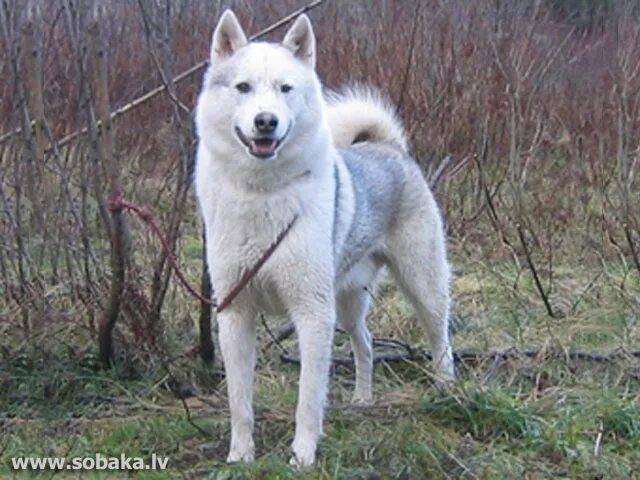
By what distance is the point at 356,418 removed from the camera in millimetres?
4246

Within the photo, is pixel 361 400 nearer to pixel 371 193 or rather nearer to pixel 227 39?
pixel 371 193

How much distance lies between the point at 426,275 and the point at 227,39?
4.78ft

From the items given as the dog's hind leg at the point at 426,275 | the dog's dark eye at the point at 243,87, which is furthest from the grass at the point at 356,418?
the dog's dark eye at the point at 243,87

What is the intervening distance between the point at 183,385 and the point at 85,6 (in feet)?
5.06

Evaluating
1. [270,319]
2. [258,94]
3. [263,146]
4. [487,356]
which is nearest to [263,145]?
[263,146]

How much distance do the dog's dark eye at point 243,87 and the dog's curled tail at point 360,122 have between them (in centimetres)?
127

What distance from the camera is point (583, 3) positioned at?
15930 mm

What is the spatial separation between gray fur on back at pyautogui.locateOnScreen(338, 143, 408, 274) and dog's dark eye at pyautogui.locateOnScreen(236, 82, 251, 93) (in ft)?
2.52

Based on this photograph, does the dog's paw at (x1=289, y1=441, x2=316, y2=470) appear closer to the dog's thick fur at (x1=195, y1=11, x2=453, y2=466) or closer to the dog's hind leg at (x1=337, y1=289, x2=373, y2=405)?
the dog's thick fur at (x1=195, y1=11, x2=453, y2=466)

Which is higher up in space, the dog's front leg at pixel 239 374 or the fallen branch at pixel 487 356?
the dog's front leg at pixel 239 374

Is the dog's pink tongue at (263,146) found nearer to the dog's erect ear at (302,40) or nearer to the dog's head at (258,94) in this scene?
the dog's head at (258,94)

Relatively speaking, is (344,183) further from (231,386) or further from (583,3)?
(583,3)

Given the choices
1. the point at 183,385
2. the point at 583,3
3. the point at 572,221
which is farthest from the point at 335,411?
the point at 583,3

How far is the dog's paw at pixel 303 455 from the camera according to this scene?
378 centimetres
